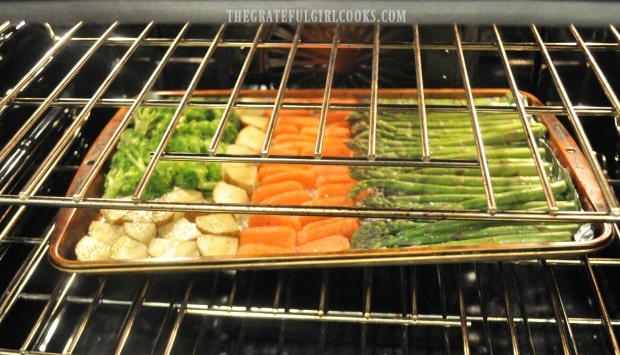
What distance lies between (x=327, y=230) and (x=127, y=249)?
1.92 ft

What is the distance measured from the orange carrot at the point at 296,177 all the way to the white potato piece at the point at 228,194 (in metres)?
0.09

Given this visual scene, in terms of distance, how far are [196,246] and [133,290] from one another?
22 centimetres

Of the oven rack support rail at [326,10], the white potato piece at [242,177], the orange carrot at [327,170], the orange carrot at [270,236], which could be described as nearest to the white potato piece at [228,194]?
the white potato piece at [242,177]

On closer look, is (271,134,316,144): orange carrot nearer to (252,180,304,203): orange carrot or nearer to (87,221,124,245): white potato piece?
(252,180,304,203): orange carrot

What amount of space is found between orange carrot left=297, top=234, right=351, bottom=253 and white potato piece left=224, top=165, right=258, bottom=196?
30 centimetres

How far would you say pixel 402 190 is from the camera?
1.71 m

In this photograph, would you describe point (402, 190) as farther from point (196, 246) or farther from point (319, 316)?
point (196, 246)

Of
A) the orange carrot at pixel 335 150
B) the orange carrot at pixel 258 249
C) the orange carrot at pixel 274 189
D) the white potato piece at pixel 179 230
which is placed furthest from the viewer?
the orange carrot at pixel 335 150

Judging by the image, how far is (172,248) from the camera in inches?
63.4

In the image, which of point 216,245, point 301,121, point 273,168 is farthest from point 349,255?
point 301,121

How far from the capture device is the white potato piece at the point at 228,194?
5.70 ft

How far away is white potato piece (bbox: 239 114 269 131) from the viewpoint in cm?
202

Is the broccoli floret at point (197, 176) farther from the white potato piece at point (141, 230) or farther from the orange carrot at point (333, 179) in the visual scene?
the orange carrot at point (333, 179)

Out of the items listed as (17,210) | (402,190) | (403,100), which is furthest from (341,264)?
(17,210)
